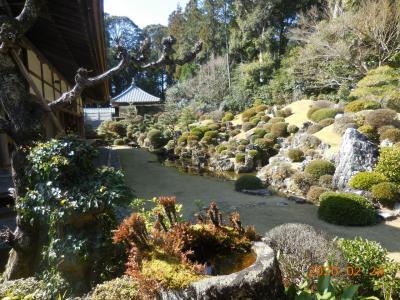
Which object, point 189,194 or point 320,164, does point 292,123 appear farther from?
point 189,194

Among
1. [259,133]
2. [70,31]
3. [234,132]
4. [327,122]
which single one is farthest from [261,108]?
[70,31]

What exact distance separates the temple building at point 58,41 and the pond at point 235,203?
313 cm

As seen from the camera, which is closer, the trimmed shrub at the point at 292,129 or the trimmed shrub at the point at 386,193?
the trimmed shrub at the point at 386,193

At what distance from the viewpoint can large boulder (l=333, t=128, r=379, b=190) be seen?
959 centimetres

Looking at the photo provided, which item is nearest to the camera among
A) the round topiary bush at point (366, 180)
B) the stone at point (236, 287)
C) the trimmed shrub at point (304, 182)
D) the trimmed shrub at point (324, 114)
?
the stone at point (236, 287)

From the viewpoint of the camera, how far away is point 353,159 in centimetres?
973

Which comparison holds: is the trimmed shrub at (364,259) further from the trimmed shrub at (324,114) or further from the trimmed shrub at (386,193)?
the trimmed shrub at (324,114)

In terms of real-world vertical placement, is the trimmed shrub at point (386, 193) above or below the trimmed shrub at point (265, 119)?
below

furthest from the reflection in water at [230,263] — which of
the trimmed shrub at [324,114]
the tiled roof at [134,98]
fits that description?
the tiled roof at [134,98]

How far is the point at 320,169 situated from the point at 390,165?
7.22 ft

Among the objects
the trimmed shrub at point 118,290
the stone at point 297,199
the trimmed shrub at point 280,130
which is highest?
the trimmed shrub at point 280,130

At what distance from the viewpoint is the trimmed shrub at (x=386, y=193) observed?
8.05 metres

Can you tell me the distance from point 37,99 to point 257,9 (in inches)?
1109

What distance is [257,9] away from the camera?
28.1 m
